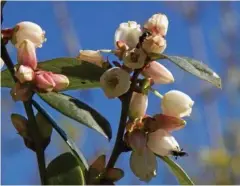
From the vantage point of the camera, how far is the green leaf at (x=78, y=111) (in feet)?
3.79

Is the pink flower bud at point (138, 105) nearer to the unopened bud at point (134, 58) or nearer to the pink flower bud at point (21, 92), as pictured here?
the unopened bud at point (134, 58)

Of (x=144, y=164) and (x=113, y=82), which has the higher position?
(x=113, y=82)

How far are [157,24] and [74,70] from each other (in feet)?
0.58

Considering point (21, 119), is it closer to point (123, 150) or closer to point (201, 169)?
point (123, 150)

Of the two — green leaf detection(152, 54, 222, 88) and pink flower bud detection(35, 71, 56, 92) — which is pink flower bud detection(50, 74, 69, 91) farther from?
green leaf detection(152, 54, 222, 88)

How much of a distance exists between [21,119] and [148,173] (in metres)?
0.24

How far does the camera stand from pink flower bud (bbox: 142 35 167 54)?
119 cm

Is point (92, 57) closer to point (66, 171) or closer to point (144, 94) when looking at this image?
point (144, 94)

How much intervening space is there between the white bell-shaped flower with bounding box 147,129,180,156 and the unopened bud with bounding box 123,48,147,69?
125mm

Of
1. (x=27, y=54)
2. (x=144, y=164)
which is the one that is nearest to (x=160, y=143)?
(x=144, y=164)

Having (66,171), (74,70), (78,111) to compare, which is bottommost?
(66,171)

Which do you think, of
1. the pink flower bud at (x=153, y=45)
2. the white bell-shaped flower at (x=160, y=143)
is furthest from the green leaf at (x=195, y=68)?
the white bell-shaped flower at (x=160, y=143)

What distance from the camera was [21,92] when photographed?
109 cm

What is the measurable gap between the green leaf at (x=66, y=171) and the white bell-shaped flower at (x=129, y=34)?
249 mm
